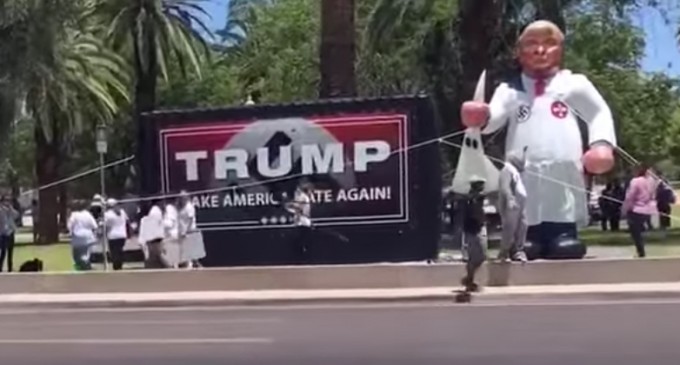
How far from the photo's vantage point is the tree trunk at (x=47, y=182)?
158 ft

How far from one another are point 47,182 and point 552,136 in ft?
101

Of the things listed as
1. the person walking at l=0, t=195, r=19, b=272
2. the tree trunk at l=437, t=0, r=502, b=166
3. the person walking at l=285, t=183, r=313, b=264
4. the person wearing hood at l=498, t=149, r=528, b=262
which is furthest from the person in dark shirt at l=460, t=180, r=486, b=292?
the person walking at l=0, t=195, r=19, b=272

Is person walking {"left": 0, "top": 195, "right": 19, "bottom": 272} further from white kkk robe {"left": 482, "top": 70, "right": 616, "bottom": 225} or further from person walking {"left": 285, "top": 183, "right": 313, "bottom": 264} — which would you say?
white kkk robe {"left": 482, "top": 70, "right": 616, "bottom": 225}

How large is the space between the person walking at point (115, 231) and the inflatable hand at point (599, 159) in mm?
8994

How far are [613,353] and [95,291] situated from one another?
36.6 feet

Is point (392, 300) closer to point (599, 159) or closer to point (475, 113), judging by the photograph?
point (475, 113)

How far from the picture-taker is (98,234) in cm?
2733

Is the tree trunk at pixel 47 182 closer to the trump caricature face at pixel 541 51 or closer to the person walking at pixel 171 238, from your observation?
the person walking at pixel 171 238

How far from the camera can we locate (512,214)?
1972 cm

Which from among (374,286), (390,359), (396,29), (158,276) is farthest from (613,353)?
(396,29)

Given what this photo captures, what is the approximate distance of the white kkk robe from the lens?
70.5 feet

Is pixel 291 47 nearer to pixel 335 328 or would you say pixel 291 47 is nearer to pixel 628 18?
pixel 628 18

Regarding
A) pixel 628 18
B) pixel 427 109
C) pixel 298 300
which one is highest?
pixel 628 18

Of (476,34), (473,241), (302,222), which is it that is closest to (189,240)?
(302,222)
